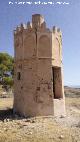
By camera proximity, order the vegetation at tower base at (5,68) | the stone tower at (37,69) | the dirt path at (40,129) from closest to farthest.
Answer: the dirt path at (40,129) → the stone tower at (37,69) → the vegetation at tower base at (5,68)

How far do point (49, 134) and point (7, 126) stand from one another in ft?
9.35

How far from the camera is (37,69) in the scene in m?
19.5

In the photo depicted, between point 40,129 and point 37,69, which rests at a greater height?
point 37,69

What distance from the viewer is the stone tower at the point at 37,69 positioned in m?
Result: 19.4

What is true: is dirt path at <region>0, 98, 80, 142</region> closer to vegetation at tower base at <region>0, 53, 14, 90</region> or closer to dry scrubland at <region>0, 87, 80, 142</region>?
dry scrubland at <region>0, 87, 80, 142</region>

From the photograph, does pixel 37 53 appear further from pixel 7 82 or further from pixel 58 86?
pixel 7 82

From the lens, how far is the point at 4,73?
44.8 m

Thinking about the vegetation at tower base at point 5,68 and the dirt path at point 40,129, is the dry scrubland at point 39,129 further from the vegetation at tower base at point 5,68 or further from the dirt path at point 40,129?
the vegetation at tower base at point 5,68

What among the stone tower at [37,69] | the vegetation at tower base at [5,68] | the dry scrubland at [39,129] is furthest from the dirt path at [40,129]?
the vegetation at tower base at [5,68]

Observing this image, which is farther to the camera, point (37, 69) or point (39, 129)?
point (37, 69)

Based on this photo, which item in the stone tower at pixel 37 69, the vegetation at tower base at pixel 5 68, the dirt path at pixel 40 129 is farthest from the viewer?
the vegetation at tower base at pixel 5 68

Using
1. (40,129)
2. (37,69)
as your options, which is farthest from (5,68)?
(40,129)

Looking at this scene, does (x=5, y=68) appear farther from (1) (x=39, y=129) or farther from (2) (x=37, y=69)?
(1) (x=39, y=129)

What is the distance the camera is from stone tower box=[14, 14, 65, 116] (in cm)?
1938
